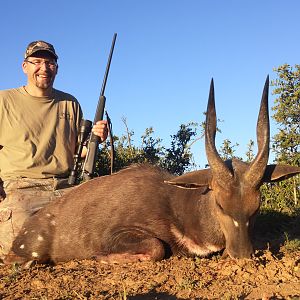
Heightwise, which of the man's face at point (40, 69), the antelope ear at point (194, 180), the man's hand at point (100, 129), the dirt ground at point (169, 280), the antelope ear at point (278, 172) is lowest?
the dirt ground at point (169, 280)

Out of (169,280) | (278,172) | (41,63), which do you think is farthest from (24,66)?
(169,280)

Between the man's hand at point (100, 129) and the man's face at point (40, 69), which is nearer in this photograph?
the man's hand at point (100, 129)

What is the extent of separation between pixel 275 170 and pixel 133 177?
1.85 meters

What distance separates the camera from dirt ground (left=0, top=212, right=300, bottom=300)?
4.04 meters

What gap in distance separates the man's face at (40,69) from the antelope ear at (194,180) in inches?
127

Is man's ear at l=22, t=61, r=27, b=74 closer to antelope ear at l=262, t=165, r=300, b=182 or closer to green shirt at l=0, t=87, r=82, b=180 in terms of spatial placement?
green shirt at l=0, t=87, r=82, b=180

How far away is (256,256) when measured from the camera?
486 cm

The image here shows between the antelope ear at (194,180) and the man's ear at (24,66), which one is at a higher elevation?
the man's ear at (24,66)

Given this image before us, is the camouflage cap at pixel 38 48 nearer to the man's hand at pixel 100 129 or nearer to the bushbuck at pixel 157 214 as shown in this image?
the man's hand at pixel 100 129

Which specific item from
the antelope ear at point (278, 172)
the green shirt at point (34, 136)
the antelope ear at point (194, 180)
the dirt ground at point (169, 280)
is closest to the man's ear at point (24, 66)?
the green shirt at point (34, 136)

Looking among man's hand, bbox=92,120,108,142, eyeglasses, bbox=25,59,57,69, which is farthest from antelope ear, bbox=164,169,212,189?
eyeglasses, bbox=25,59,57,69

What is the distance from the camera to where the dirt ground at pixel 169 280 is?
13.3 feet

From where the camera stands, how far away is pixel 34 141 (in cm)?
706

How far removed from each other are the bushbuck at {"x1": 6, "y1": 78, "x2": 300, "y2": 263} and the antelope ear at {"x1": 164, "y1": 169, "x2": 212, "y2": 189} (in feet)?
0.04
